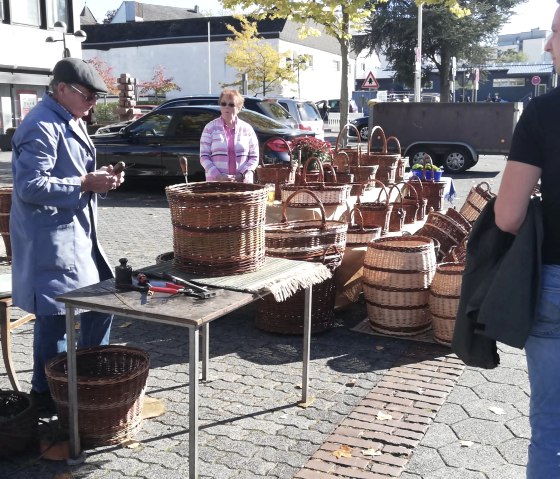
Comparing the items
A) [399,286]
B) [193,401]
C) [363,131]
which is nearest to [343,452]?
[193,401]

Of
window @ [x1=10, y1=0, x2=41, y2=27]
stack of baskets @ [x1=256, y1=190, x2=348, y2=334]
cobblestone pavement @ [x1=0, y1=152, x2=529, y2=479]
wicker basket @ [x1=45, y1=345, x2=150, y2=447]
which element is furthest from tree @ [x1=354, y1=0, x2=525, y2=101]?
wicker basket @ [x1=45, y1=345, x2=150, y2=447]

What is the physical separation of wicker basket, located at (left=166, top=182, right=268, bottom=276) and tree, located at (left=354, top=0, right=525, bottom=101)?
111ft

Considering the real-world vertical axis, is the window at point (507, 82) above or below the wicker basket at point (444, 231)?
above

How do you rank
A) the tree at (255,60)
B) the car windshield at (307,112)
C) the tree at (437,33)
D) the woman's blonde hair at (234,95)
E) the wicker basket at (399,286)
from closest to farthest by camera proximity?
the wicker basket at (399,286) → the woman's blonde hair at (234,95) → the car windshield at (307,112) → the tree at (437,33) → the tree at (255,60)

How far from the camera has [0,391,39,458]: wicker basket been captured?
3389mm

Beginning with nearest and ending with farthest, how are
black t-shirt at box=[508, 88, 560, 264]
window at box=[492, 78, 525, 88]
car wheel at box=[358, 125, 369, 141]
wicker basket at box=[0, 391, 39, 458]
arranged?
black t-shirt at box=[508, 88, 560, 264] < wicker basket at box=[0, 391, 39, 458] < car wheel at box=[358, 125, 369, 141] < window at box=[492, 78, 525, 88]

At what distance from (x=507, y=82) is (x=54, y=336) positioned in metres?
70.8

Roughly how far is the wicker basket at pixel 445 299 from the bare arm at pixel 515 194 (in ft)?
9.18

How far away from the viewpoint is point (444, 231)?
6438 mm

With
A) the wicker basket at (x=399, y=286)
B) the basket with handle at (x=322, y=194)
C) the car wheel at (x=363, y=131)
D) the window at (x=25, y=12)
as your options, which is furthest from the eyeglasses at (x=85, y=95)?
the window at (x=25, y=12)

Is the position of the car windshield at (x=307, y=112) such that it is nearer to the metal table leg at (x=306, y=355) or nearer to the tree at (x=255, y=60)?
the metal table leg at (x=306, y=355)

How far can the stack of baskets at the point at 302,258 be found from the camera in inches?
206

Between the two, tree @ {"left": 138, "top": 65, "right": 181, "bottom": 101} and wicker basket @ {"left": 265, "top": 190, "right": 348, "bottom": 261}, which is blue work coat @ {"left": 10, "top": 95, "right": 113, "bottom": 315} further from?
tree @ {"left": 138, "top": 65, "right": 181, "bottom": 101}

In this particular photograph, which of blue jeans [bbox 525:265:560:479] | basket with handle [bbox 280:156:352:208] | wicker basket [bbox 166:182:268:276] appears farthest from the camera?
basket with handle [bbox 280:156:352:208]
